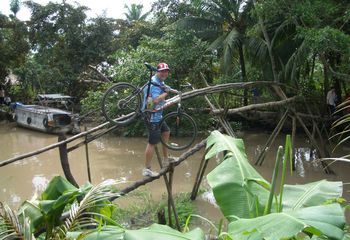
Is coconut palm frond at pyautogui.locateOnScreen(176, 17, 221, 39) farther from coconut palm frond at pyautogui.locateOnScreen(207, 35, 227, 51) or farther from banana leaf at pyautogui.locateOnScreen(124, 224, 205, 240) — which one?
banana leaf at pyautogui.locateOnScreen(124, 224, 205, 240)

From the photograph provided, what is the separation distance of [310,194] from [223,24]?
12.6m

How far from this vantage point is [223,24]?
14.6 m

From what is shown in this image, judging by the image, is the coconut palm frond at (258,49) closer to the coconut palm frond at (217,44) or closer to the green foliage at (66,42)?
the coconut palm frond at (217,44)

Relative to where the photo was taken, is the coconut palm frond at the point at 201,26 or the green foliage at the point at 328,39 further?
the coconut palm frond at the point at 201,26

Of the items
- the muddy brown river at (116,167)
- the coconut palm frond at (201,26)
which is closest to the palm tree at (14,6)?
the muddy brown river at (116,167)

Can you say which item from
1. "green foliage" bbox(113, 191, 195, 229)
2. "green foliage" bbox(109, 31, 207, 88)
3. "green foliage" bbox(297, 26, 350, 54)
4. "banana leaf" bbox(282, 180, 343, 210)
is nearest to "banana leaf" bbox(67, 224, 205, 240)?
"banana leaf" bbox(282, 180, 343, 210)

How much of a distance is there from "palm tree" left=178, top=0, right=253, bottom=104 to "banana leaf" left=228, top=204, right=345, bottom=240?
11.6 metres

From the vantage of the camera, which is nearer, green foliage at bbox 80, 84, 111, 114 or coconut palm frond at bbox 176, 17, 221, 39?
coconut palm frond at bbox 176, 17, 221, 39

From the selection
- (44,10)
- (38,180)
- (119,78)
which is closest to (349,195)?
(38,180)

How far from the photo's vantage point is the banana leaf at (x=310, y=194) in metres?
2.55

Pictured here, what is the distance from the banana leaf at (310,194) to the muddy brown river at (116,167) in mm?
Result: 4059

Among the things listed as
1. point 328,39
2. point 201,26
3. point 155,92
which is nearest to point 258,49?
point 201,26

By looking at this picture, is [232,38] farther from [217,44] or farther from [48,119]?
[48,119]

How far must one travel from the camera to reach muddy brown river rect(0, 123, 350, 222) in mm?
8305
